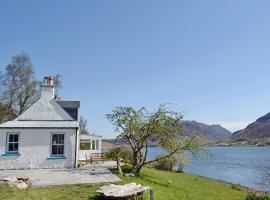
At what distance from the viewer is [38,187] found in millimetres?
14148

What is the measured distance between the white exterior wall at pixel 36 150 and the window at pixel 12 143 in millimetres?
274

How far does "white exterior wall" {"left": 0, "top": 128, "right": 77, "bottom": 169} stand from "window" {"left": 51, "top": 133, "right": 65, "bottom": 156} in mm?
284

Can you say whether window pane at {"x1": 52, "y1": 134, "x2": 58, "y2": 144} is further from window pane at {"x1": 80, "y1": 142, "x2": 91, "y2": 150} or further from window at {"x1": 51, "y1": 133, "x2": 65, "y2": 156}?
window pane at {"x1": 80, "y1": 142, "x2": 91, "y2": 150}

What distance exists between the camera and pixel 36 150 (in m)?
22.2

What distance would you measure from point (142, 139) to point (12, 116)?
85.5ft

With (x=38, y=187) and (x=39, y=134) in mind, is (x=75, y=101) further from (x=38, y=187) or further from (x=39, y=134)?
(x=38, y=187)

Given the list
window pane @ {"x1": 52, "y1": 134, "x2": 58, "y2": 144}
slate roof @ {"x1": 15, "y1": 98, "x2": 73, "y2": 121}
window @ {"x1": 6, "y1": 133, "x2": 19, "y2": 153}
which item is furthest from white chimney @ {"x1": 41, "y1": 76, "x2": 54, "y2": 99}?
window @ {"x1": 6, "y1": 133, "x2": 19, "y2": 153}

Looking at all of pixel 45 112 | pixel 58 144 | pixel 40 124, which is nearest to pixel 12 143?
pixel 40 124

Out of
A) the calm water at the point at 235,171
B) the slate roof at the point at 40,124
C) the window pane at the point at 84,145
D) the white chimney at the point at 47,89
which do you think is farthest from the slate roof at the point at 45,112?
the calm water at the point at 235,171

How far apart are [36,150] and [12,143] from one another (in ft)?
6.37

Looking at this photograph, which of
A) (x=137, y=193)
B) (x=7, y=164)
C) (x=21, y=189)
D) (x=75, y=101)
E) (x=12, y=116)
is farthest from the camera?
(x=12, y=116)

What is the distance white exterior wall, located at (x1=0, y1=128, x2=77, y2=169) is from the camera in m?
22.0

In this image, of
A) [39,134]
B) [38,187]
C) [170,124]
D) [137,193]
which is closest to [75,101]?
[39,134]

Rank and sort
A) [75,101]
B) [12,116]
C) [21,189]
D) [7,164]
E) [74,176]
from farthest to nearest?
1. [12,116]
2. [75,101]
3. [7,164]
4. [74,176]
5. [21,189]
